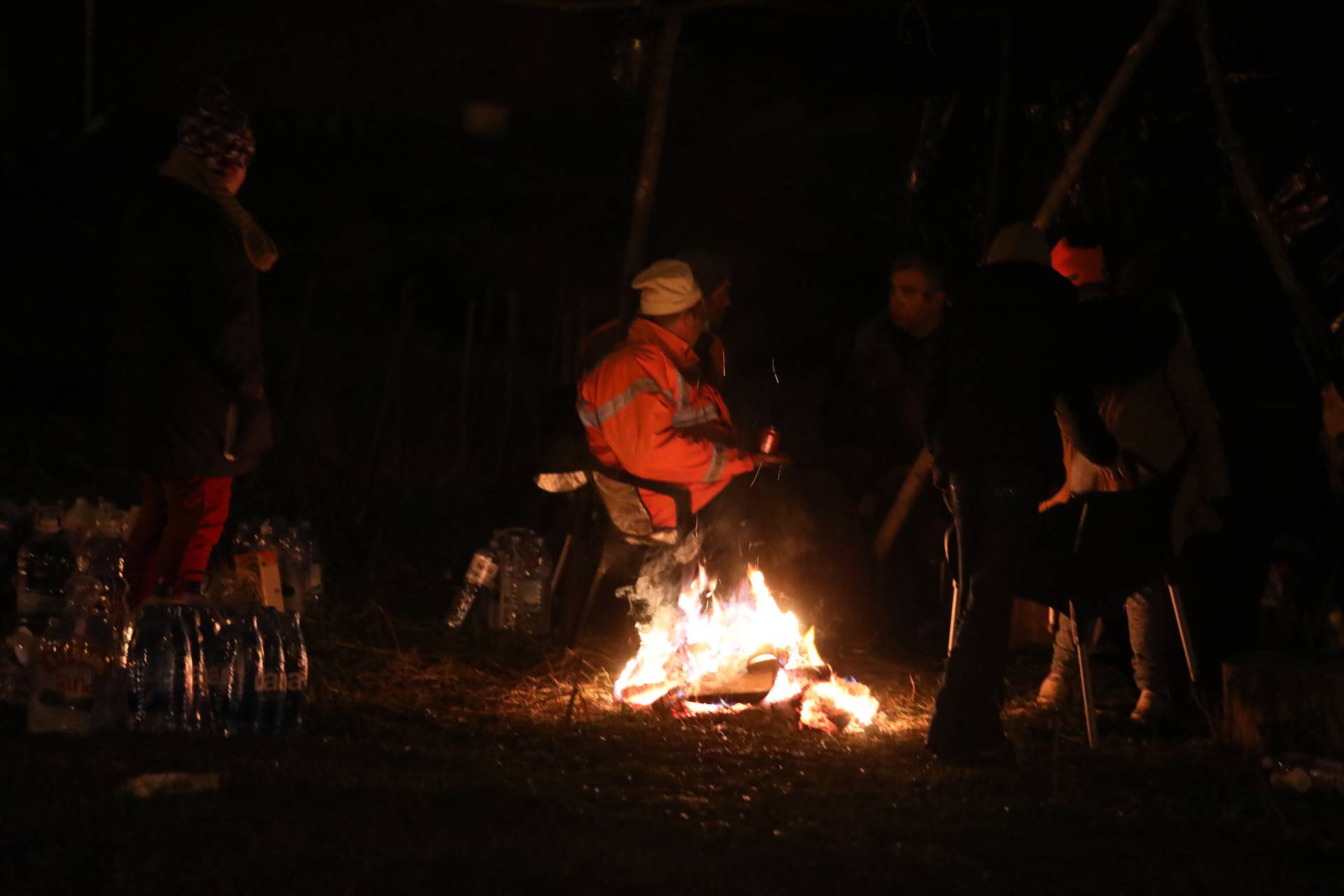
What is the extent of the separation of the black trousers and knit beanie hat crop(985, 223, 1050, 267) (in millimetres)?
665

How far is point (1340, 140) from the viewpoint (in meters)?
5.11

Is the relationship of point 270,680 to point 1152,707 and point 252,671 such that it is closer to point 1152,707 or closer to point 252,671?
point 252,671

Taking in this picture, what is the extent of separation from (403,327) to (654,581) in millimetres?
4865

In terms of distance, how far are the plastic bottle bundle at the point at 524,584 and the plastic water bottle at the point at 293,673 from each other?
1930 mm

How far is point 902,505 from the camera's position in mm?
6684

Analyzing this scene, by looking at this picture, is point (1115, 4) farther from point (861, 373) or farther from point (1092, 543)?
point (1092, 543)

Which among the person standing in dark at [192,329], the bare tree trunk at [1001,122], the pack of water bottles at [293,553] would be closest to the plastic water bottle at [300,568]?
the pack of water bottles at [293,553]

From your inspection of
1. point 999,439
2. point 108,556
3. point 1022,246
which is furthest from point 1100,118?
point 108,556

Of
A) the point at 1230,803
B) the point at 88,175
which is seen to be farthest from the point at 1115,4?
the point at 88,175

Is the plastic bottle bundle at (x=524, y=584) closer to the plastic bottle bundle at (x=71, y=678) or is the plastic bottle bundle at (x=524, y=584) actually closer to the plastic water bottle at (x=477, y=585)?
the plastic water bottle at (x=477, y=585)

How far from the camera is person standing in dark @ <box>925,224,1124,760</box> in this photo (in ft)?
15.7

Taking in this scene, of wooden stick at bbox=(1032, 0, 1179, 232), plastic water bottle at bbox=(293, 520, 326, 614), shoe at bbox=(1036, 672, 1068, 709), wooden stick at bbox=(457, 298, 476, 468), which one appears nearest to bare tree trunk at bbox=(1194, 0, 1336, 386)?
wooden stick at bbox=(1032, 0, 1179, 232)

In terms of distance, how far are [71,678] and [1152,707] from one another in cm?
360

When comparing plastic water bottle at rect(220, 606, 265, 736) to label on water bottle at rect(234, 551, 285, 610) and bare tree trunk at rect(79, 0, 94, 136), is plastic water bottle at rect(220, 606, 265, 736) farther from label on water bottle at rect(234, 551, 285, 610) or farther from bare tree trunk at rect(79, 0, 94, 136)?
bare tree trunk at rect(79, 0, 94, 136)
